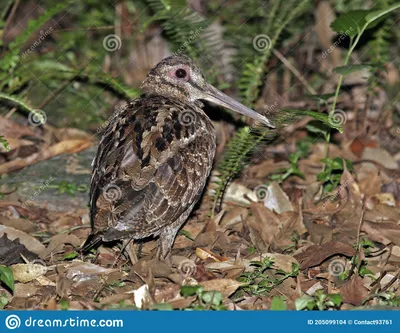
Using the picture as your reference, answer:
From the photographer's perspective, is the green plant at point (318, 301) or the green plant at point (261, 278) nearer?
the green plant at point (318, 301)

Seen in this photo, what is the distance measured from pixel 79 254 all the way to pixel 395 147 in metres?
5.85

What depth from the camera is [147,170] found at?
8734 millimetres

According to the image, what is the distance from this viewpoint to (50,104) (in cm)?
1364

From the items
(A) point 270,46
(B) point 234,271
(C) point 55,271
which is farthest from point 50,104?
(B) point 234,271

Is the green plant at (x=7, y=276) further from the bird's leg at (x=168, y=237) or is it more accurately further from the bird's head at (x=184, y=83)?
the bird's head at (x=184, y=83)

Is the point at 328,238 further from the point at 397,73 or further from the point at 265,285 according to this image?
the point at 397,73

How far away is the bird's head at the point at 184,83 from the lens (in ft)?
33.6
